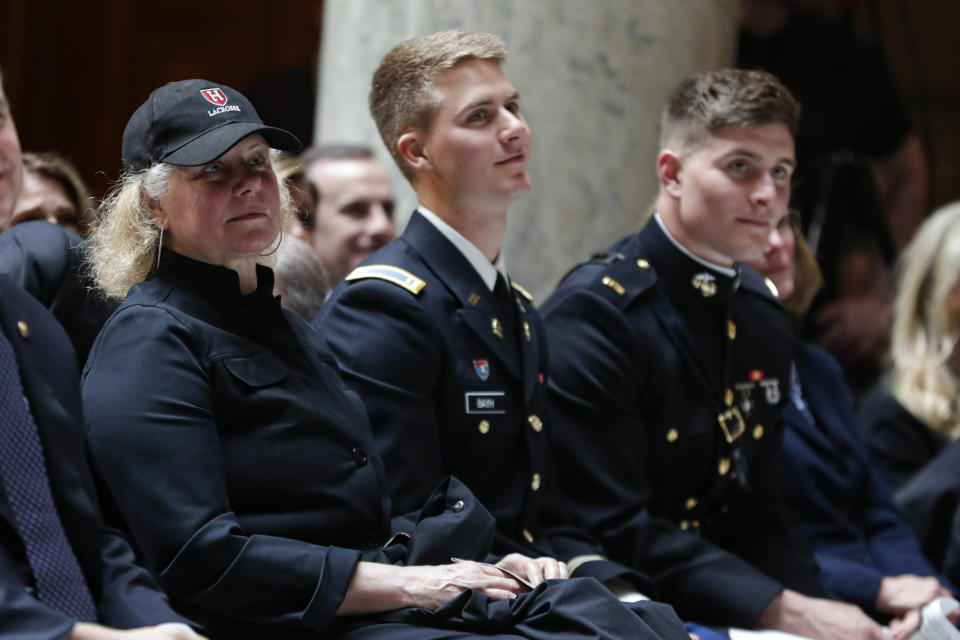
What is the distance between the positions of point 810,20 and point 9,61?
317 cm

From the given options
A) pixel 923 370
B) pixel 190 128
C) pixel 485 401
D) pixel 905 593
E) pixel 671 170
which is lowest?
pixel 905 593

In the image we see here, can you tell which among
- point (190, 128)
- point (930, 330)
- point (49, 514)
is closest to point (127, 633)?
point (49, 514)

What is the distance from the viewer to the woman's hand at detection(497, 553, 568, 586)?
246 centimetres

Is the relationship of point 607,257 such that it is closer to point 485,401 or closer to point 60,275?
point 485,401

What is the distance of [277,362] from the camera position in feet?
7.45

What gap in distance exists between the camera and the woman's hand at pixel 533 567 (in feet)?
8.05

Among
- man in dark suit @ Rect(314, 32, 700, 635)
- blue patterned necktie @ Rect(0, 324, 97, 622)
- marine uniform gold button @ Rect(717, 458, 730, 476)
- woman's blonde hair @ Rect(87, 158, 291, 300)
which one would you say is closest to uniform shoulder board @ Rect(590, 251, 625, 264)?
man in dark suit @ Rect(314, 32, 700, 635)

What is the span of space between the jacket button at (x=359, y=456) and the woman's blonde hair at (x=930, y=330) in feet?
7.28

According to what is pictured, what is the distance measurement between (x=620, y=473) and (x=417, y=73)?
38.5 inches

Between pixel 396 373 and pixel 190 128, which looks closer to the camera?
pixel 190 128

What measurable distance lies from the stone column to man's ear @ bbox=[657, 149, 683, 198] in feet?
2.28

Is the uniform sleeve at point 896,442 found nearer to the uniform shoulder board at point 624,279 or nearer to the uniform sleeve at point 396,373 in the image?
the uniform shoulder board at point 624,279

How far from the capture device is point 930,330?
13.5 feet

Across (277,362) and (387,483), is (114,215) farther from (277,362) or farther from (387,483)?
(387,483)
